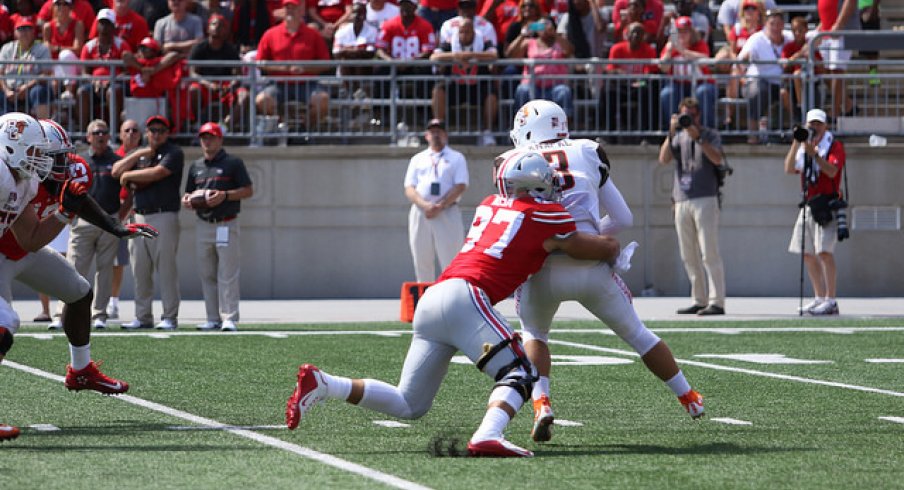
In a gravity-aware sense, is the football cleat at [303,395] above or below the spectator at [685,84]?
below

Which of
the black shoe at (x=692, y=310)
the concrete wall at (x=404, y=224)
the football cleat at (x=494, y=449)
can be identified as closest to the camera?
the football cleat at (x=494, y=449)

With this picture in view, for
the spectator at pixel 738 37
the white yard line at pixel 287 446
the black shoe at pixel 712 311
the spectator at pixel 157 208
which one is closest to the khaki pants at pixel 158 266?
the spectator at pixel 157 208

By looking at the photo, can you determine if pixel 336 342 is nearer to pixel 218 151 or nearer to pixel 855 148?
pixel 218 151

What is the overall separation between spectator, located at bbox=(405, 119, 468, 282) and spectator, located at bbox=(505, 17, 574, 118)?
8.33 feet

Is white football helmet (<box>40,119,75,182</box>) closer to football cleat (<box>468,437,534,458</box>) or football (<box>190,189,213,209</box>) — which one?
football cleat (<box>468,437,534,458</box>)

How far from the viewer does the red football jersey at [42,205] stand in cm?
884

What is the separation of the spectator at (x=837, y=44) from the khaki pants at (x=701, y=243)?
380 centimetres

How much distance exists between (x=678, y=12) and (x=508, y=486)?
1578 cm

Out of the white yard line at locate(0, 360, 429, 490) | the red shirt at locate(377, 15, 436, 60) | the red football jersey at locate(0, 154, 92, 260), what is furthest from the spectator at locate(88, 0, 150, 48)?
the red football jersey at locate(0, 154, 92, 260)

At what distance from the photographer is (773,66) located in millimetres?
19891

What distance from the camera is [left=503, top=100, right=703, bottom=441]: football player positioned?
7.88m

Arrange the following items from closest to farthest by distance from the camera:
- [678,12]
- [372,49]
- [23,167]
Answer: [23,167] < [372,49] < [678,12]

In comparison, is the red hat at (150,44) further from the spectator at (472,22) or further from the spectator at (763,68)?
the spectator at (763,68)

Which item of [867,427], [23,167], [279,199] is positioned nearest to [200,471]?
[23,167]
